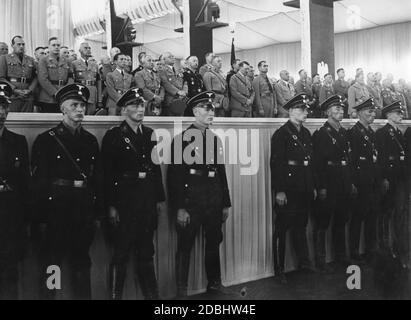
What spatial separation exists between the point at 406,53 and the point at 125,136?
880 cm

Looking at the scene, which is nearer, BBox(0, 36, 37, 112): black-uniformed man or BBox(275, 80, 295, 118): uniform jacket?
BBox(0, 36, 37, 112): black-uniformed man

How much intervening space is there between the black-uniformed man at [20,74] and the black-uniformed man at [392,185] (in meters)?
2.75

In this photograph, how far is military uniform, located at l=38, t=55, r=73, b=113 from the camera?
421 cm

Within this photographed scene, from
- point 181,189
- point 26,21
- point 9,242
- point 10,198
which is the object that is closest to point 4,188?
point 10,198

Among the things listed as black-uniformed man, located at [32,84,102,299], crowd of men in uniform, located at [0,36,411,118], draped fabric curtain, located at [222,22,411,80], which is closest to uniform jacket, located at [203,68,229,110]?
crowd of men in uniform, located at [0,36,411,118]

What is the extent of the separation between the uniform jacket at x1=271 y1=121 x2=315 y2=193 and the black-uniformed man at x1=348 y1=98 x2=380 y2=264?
1.54 feet

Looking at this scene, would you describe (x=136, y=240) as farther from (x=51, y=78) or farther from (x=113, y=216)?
(x=51, y=78)

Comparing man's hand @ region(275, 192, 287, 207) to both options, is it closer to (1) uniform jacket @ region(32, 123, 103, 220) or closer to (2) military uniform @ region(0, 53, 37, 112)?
(1) uniform jacket @ region(32, 123, 103, 220)

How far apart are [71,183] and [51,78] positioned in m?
2.39

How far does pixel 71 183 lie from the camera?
2238mm

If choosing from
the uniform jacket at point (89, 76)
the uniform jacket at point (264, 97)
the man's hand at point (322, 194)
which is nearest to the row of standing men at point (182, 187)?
the man's hand at point (322, 194)

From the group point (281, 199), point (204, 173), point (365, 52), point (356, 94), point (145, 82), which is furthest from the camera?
point (365, 52)

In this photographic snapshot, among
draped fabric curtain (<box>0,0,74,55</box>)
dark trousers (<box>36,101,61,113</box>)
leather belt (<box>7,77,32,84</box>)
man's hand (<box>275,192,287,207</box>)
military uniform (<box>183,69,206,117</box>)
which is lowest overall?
man's hand (<box>275,192,287,207</box>)

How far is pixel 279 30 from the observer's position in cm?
1144
